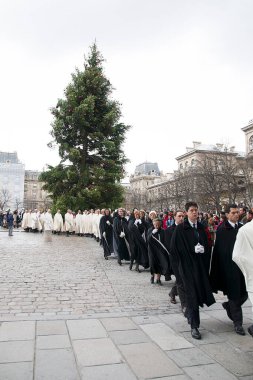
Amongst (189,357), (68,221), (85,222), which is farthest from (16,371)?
(68,221)

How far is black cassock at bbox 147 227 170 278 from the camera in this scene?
870cm

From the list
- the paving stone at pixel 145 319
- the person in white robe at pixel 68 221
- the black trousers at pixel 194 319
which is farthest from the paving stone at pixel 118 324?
the person in white robe at pixel 68 221

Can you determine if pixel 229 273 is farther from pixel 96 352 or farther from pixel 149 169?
pixel 149 169

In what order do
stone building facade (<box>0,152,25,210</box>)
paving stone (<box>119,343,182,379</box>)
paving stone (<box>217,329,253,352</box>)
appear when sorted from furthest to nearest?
stone building facade (<box>0,152,25,210</box>) < paving stone (<box>217,329,253,352</box>) < paving stone (<box>119,343,182,379</box>)

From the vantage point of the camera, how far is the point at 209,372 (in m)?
3.78

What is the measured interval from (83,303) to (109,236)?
Result: 7345 mm

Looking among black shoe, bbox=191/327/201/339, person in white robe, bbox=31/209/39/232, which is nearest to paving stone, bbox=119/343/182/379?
black shoe, bbox=191/327/201/339

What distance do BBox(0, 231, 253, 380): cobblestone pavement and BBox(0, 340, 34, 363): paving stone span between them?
0.04 ft

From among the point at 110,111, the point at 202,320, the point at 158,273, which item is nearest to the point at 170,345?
the point at 202,320

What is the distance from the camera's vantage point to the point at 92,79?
1120 inches

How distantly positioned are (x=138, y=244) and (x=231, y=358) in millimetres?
6968

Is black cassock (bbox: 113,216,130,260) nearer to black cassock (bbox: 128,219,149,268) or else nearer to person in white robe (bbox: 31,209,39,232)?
black cassock (bbox: 128,219,149,268)

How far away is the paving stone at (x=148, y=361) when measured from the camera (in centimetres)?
374

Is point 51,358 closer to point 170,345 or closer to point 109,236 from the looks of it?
point 170,345
